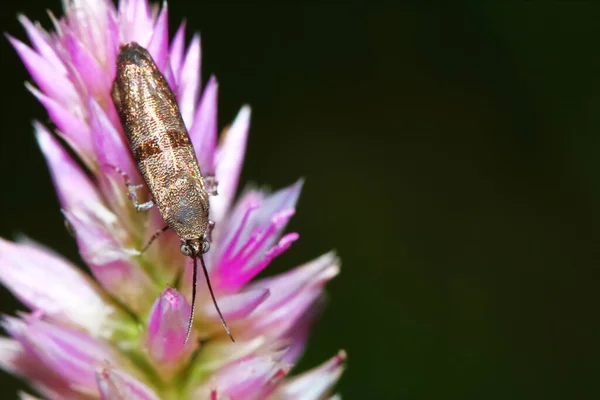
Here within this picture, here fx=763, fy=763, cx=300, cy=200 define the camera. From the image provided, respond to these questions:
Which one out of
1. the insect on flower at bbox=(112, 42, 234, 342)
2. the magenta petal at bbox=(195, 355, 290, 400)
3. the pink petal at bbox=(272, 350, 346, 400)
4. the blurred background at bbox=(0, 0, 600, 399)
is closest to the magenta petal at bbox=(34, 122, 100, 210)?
the insect on flower at bbox=(112, 42, 234, 342)

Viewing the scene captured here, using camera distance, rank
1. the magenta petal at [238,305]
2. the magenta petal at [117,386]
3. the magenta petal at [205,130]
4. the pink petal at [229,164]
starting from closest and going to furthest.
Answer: the magenta petal at [117,386] < the magenta petal at [238,305] < the magenta petal at [205,130] < the pink petal at [229,164]

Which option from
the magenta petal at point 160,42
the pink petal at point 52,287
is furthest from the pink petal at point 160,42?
the pink petal at point 52,287

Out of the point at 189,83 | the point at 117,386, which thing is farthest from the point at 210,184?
the point at 117,386

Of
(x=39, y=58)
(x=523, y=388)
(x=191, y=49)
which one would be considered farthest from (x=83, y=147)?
(x=523, y=388)

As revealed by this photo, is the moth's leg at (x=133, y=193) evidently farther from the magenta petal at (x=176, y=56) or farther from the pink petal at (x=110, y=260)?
the magenta petal at (x=176, y=56)

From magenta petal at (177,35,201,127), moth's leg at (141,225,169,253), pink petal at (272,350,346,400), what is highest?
magenta petal at (177,35,201,127)

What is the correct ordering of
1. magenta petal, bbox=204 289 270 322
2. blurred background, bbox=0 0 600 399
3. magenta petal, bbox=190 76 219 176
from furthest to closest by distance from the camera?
blurred background, bbox=0 0 600 399, magenta petal, bbox=190 76 219 176, magenta petal, bbox=204 289 270 322

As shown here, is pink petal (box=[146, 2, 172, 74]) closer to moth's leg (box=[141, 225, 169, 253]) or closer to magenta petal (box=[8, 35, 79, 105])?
magenta petal (box=[8, 35, 79, 105])

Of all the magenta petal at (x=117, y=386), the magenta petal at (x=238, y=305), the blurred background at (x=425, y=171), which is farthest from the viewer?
the blurred background at (x=425, y=171)
